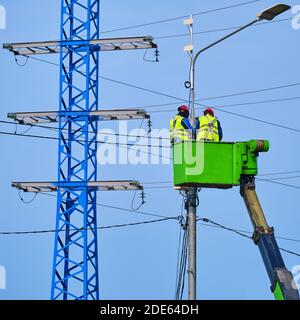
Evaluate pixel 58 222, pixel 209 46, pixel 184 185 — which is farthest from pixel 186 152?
pixel 58 222

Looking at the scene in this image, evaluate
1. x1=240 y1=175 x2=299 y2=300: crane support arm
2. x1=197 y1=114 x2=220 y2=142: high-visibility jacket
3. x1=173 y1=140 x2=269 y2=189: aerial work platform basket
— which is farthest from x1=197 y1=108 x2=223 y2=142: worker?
x1=240 y1=175 x2=299 y2=300: crane support arm

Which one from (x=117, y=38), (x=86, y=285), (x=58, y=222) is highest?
(x=117, y=38)

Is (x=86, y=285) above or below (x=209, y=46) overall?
below

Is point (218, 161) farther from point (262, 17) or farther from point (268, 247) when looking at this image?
point (262, 17)

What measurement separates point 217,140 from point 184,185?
5.07 ft

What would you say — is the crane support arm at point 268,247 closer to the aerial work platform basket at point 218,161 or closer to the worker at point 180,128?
the aerial work platform basket at point 218,161

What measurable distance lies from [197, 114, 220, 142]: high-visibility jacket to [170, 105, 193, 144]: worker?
0.98 feet

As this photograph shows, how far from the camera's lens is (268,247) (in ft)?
72.5

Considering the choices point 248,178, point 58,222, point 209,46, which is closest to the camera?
point 248,178

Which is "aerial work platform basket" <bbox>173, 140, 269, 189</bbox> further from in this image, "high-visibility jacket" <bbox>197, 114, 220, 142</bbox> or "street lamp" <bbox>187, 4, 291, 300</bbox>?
"street lamp" <bbox>187, 4, 291, 300</bbox>

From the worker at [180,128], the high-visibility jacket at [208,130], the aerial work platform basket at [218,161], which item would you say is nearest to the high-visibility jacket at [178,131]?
the worker at [180,128]

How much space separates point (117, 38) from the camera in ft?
154
